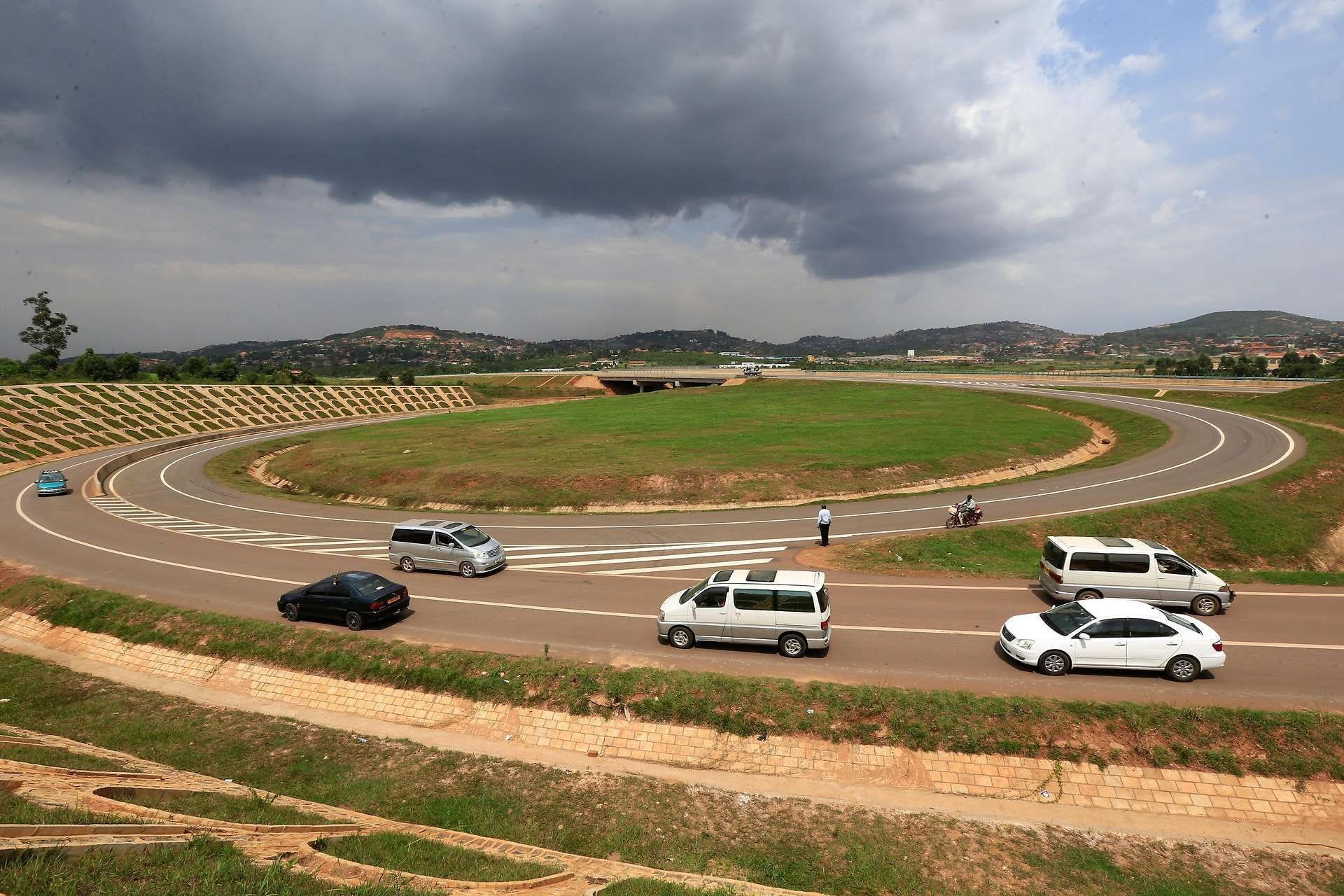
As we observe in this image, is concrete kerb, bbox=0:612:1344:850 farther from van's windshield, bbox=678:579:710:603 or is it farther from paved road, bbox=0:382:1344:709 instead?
van's windshield, bbox=678:579:710:603

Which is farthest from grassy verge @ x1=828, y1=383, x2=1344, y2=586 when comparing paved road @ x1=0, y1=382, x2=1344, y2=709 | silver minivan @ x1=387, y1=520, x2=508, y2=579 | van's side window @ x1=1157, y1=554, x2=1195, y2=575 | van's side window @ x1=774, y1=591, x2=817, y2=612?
silver minivan @ x1=387, y1=520, x2=508, y2=579

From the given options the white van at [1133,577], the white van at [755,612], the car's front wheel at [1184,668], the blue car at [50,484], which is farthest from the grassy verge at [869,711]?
the blue car at [50,484]

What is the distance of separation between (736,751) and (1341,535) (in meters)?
31.0

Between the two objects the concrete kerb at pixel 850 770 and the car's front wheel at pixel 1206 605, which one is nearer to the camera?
the concrete kerb at pixel 850 770

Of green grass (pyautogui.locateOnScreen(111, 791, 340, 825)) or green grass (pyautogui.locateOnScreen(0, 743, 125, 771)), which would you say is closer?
green grass (pyautogui.locateOnScreen(111, 791, 340, 825))

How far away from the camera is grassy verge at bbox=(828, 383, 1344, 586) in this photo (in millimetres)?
21312

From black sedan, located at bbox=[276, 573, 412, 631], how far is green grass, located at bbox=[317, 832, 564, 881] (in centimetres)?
904

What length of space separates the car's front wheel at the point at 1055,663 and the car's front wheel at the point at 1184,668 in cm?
217

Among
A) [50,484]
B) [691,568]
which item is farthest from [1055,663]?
[50,484]

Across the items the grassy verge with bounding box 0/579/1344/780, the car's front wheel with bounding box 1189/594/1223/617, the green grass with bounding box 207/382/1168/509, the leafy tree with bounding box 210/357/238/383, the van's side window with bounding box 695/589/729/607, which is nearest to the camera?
the grassy verge with bounding box 0/579/1344/780

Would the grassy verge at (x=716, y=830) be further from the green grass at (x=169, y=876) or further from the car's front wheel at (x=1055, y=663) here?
the car's front wheel at (x=1055, y=663)

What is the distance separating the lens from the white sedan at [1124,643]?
13.6 metres

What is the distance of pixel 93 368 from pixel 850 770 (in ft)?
369

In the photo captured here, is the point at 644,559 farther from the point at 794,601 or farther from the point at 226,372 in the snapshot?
the point at 226,372
